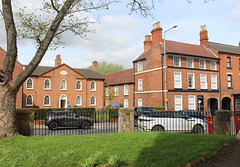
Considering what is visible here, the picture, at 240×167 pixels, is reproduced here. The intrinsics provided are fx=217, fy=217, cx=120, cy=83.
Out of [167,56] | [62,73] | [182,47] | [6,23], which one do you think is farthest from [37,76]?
[6,23]

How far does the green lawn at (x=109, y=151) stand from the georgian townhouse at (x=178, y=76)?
70.3ft

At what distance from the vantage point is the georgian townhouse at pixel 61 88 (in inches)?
1364

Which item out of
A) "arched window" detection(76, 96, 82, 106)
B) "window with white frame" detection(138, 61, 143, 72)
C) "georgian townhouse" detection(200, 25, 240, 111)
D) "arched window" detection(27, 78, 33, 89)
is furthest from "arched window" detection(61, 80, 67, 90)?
"georgian townhouse" detection(200, 25, 240, 111)

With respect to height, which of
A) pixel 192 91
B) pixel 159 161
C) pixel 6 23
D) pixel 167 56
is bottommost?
pixel 159 161

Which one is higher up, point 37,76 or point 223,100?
point 37,76

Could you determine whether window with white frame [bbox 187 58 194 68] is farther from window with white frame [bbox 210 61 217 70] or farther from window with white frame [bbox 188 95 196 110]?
window with white frame [bbox 188 95 196 110]

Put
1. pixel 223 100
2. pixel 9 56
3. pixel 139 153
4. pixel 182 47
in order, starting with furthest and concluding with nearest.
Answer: pixel 223 100 → pixel 182 47 → pixel 9 56 → pixel 139 153

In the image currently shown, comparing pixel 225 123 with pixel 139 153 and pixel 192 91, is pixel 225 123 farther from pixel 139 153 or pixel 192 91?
pixel 192 91

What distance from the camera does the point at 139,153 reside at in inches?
256

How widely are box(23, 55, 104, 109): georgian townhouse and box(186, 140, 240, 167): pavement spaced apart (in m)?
30.7

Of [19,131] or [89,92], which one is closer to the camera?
[19,131]

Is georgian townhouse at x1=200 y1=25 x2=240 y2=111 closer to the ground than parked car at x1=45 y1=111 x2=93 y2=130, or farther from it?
farther from it

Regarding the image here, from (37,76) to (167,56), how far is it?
2074 cm

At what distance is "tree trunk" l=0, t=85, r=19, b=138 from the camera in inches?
344
